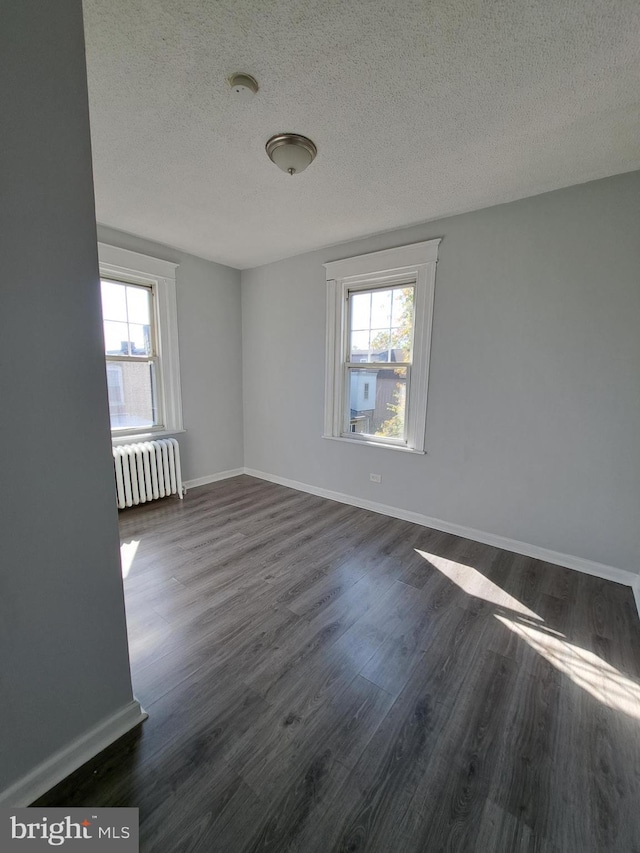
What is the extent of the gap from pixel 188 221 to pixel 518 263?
2776mm

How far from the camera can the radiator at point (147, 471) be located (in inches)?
129

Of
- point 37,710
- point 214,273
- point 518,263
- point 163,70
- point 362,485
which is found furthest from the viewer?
point 214,273

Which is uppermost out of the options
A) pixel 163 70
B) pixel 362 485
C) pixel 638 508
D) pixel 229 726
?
pixel 163 70

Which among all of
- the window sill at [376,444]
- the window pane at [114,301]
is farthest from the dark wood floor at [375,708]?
the window pane at [114,301]

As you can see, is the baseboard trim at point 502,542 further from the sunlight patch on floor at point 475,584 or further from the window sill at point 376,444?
the window sill at point 376,444

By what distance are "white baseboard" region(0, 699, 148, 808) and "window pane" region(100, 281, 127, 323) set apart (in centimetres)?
325

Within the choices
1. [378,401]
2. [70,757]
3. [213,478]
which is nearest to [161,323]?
[213,478]

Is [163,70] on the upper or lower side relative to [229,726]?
upper

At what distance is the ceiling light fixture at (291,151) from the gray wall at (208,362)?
2.16 metres

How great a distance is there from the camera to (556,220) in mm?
2342

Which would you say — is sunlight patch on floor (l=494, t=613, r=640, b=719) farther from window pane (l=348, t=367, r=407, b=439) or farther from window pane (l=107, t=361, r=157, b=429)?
window pane (l=107, t=361, r=157, b=429)

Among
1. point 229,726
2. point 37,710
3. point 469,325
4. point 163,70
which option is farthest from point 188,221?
point 229,726

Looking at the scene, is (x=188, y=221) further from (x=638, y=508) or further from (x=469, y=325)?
(x=638, y=508)

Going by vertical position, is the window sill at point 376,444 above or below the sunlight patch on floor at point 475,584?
above
